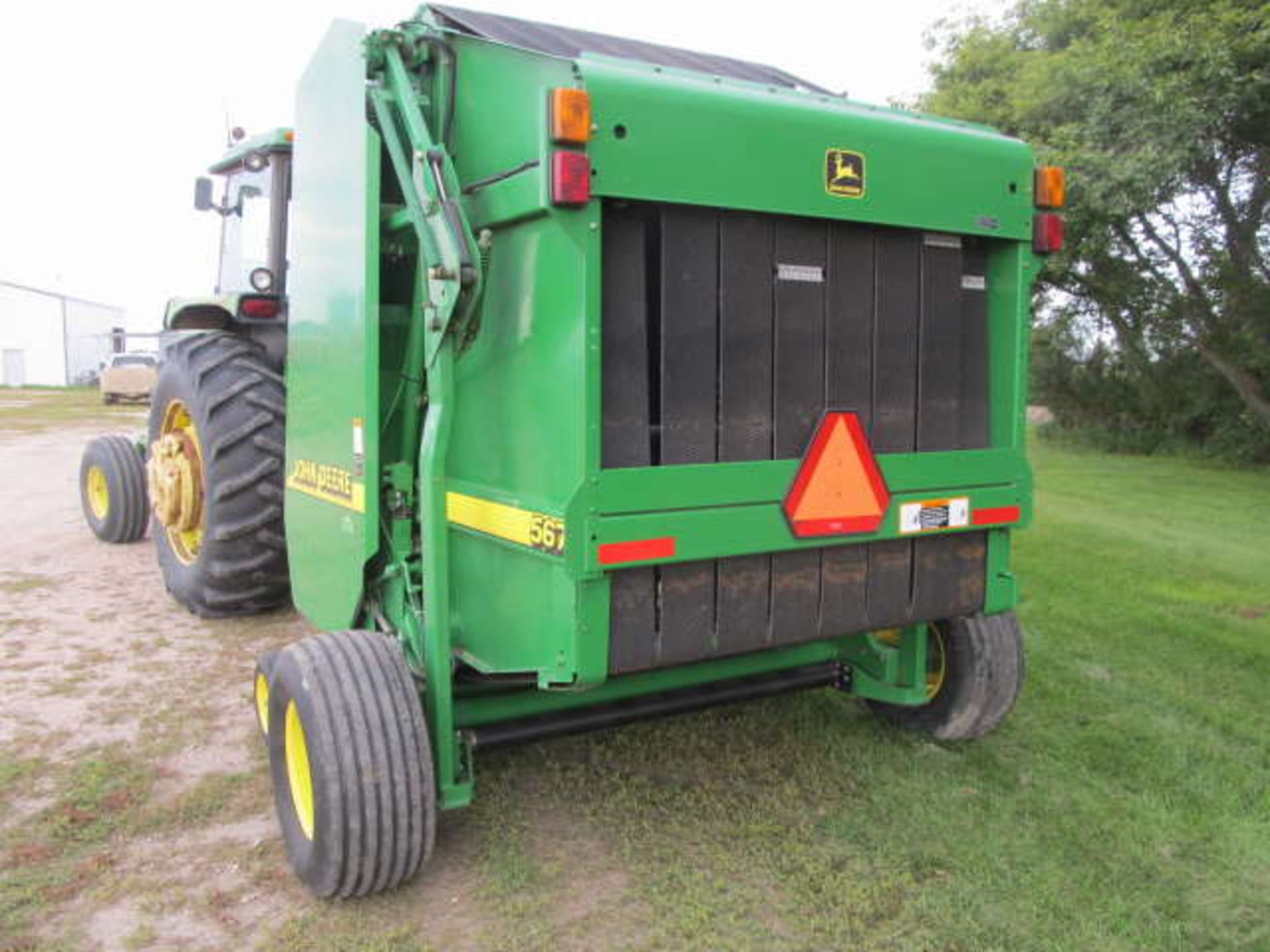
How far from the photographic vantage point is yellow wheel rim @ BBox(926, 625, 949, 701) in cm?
378

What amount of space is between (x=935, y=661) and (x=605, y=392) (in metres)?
1.97

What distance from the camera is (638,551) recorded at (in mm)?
2537

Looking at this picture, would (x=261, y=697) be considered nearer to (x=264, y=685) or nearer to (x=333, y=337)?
(x=264, y=685)

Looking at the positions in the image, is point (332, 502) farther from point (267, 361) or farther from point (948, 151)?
point (948, 151)

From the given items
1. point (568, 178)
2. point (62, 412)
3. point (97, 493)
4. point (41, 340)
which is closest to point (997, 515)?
point (568, 178)

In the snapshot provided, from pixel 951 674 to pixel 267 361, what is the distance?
3.40 meters

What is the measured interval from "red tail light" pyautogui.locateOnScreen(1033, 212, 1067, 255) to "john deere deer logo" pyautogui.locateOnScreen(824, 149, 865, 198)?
69 cm

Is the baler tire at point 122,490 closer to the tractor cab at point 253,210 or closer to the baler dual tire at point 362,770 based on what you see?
the tractor cab at point 253,210

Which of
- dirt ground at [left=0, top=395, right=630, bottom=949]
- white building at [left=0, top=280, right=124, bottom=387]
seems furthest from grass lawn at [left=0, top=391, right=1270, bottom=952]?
white building at [left=0, top=280, right=124, bottom=387]

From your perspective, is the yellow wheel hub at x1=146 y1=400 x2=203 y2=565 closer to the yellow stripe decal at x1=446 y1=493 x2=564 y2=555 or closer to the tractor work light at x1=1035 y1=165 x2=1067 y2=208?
the yellow stripe decal at x1=446 y1=493 x2=564 y2=555

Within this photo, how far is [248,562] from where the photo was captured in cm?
478

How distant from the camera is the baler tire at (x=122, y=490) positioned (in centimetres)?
709

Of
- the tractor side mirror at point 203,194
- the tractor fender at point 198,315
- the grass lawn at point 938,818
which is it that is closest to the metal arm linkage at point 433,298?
the grass lawn at point 938,818

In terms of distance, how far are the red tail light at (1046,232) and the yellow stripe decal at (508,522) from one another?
1749 millimetres
